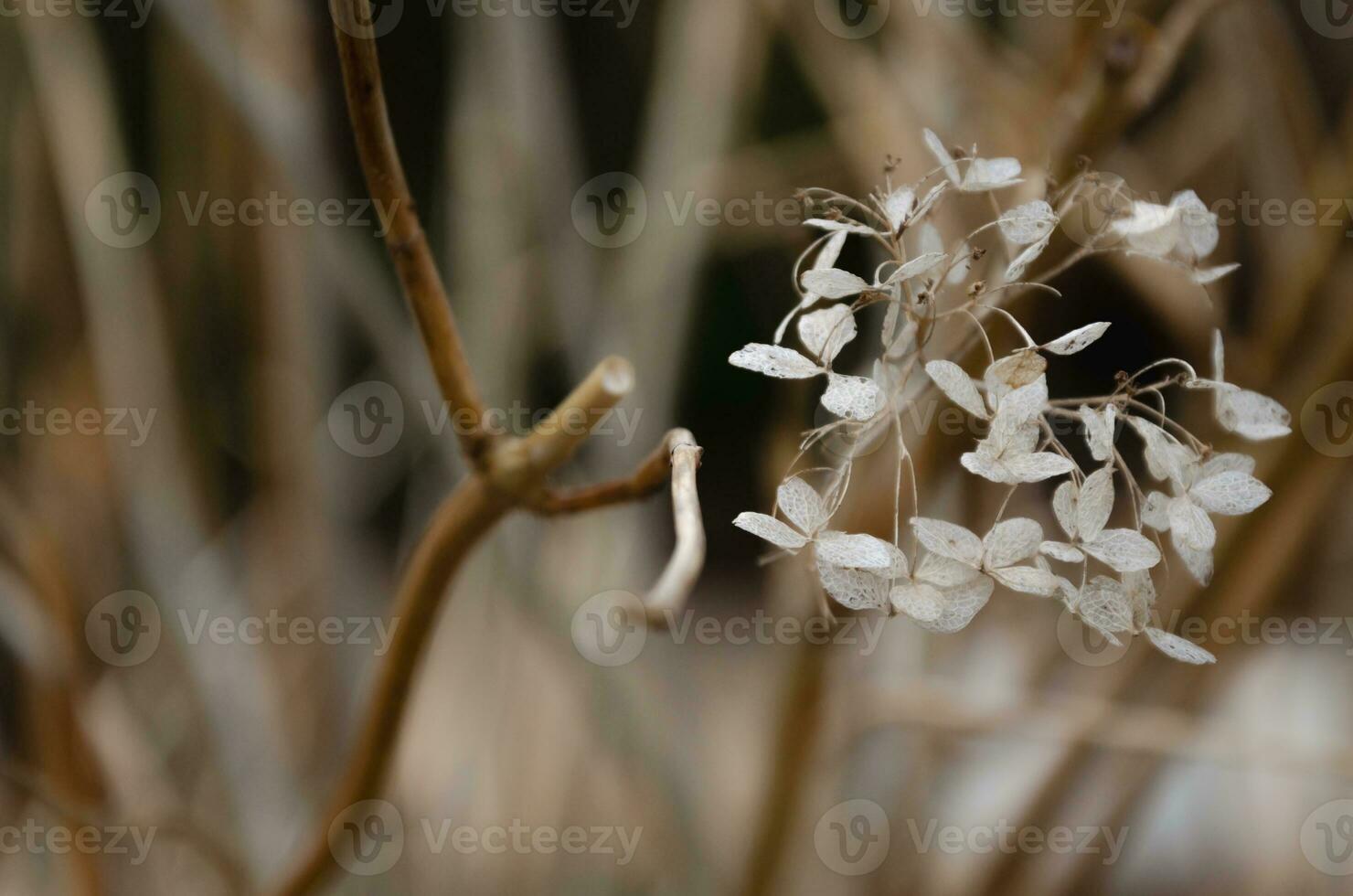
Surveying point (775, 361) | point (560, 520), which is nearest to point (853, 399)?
point (775, 361)

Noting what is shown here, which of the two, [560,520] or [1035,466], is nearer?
[1035,466]

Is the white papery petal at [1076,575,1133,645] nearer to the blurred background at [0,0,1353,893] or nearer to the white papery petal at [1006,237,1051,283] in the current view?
the white papery petal at [1006,237,1051,283]

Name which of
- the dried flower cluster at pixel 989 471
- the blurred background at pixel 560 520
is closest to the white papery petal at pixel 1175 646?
the dried flower cluster at pixel 989 471

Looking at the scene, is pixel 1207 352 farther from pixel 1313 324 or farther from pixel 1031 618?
pixel 1031 618

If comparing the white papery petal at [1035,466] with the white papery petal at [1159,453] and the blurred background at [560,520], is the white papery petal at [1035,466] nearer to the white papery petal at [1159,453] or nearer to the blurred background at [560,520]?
the white papery petal at [1159,453]

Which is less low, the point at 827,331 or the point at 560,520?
the point at 827,331

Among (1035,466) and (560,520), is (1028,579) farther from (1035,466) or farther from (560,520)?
(560,520)

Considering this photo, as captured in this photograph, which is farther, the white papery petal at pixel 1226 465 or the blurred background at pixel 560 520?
the blurred background at pixel 560 520
